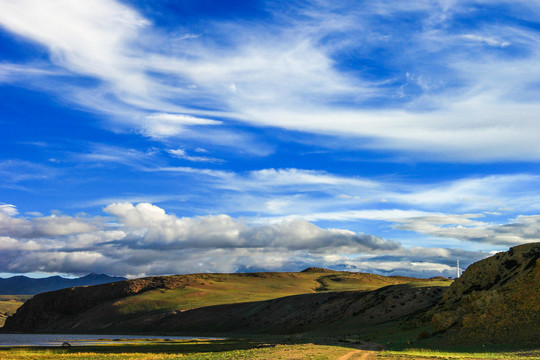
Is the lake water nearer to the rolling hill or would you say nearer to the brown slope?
the rolling hill

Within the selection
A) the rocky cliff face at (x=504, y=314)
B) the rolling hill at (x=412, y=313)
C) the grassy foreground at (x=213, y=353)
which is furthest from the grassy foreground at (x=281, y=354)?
the rolling hill at (x=412, y=313)

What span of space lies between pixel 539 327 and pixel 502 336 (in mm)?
3914

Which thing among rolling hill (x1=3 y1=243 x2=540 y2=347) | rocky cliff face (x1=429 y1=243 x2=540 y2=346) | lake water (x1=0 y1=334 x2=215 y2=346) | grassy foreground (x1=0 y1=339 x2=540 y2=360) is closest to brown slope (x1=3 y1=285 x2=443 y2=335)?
rolling hill (x1=3 y1=243 x2=540 y2=347)

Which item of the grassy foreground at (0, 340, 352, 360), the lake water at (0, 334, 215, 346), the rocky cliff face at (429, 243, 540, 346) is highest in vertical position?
the rocky cliff face at (429, 243, 540, 346)

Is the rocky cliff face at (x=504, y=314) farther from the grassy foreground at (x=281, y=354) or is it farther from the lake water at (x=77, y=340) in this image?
the lake water at (x=77, y=340)

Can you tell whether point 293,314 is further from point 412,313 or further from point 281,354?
point 281,354

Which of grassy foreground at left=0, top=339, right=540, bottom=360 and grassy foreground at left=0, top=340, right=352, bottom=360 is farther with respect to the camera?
grassy foreground at left=0, top=340, right=352, bottom=360

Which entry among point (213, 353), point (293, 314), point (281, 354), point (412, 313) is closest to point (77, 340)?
point (293, 314)

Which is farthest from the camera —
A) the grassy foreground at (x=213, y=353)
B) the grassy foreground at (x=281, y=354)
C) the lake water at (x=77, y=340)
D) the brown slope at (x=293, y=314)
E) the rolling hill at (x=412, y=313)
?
the brown slope at (x=293, y=314)

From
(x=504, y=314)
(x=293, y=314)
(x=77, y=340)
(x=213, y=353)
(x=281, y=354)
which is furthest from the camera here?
(x=293, y=314)

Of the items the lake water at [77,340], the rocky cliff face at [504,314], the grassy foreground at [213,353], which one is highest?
the rocky cliff face at [504,314]

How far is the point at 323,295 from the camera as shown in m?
169

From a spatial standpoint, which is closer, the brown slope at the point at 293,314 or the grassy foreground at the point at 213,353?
the grassy foreground at the point at 213,353

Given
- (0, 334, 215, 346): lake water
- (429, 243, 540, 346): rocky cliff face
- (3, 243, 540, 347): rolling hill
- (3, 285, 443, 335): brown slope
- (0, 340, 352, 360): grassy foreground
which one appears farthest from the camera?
(3, 285, 443, 335): brown slope
